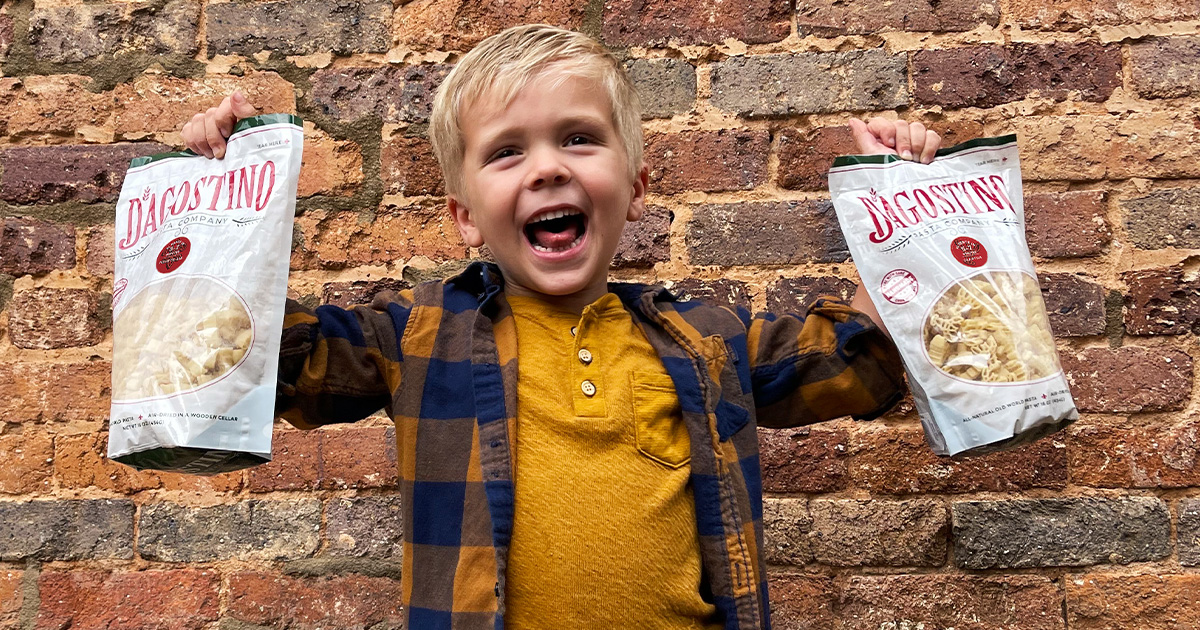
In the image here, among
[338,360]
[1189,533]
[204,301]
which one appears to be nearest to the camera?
[204,301]

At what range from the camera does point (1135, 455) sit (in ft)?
4.21

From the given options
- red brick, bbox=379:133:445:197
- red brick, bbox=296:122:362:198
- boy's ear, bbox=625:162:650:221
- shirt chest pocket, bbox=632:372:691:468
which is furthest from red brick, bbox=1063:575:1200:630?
red brick, bbox=296:122:362:198

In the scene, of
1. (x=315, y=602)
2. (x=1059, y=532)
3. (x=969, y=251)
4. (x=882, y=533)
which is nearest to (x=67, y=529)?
(x=315, y=602)

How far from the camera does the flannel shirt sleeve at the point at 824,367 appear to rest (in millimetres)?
1055

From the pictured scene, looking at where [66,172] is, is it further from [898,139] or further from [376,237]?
[898,139]

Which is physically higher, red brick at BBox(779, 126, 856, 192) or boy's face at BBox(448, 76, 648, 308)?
red brick at BBox(779, 126, 856, 192)

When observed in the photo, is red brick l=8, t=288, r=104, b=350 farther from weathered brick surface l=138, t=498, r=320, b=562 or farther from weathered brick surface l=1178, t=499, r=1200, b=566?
weathered brick surface l=1178, t=499, r=1200, b=566

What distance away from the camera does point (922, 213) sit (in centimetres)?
99

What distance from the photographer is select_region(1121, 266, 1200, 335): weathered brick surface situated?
4.25 feet

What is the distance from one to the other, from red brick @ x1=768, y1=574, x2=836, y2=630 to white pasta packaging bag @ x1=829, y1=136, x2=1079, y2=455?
0.39 m

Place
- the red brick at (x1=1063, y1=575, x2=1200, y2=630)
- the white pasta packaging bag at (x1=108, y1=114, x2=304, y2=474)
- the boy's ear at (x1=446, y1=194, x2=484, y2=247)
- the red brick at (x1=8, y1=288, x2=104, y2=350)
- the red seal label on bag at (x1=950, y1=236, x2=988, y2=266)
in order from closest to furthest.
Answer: the white pasta packaging bag at (x1=108, y1=114, x2=304, y2=474) → the red seal label on bag at (x1=950, y1=236, x2=988, y2=266) → the boy's ear at (x1=446, y1=194, x2=484, y2=247) → the red brick at (x1=1063, y1=575, x2=1200, y2=630) → the red brick at (x1=8, y1=288, x2=104, y2=350)

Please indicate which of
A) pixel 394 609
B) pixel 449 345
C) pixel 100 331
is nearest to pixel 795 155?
pixel 449 345

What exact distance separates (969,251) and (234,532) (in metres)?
1.00

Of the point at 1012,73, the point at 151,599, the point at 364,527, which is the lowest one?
the point at 151,599
